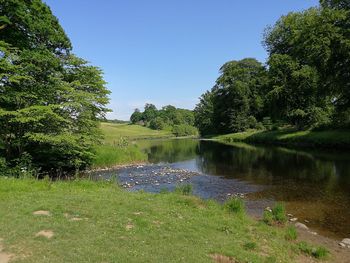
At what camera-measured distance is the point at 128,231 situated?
1084 cm

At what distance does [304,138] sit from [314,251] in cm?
4888

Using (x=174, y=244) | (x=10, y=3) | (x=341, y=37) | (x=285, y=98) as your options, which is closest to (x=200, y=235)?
(x=174, y=244)

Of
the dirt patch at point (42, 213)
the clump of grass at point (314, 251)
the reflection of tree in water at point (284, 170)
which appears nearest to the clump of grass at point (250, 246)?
the clump of grass at point (314, 251)

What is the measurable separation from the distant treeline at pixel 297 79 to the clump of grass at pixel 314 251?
3265 centimetres

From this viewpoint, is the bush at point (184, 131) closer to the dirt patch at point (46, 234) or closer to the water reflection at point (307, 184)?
the water reflection at point (307, 184)

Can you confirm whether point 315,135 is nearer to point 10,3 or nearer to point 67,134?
point 67,134

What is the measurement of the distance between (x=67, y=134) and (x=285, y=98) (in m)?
48.1

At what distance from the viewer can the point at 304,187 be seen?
23594mm

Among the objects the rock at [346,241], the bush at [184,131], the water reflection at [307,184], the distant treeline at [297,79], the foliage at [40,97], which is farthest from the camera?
the bush at [184,131]

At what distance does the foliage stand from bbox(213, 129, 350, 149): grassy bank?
32565 mm

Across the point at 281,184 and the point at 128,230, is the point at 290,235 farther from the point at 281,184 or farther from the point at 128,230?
the point at 281,184

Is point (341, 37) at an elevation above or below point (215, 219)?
above

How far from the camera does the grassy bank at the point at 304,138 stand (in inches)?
1907

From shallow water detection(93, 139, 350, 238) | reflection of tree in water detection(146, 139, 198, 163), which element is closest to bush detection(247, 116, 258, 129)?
reflection of tree in water detection(146, 139, 198, 163)
